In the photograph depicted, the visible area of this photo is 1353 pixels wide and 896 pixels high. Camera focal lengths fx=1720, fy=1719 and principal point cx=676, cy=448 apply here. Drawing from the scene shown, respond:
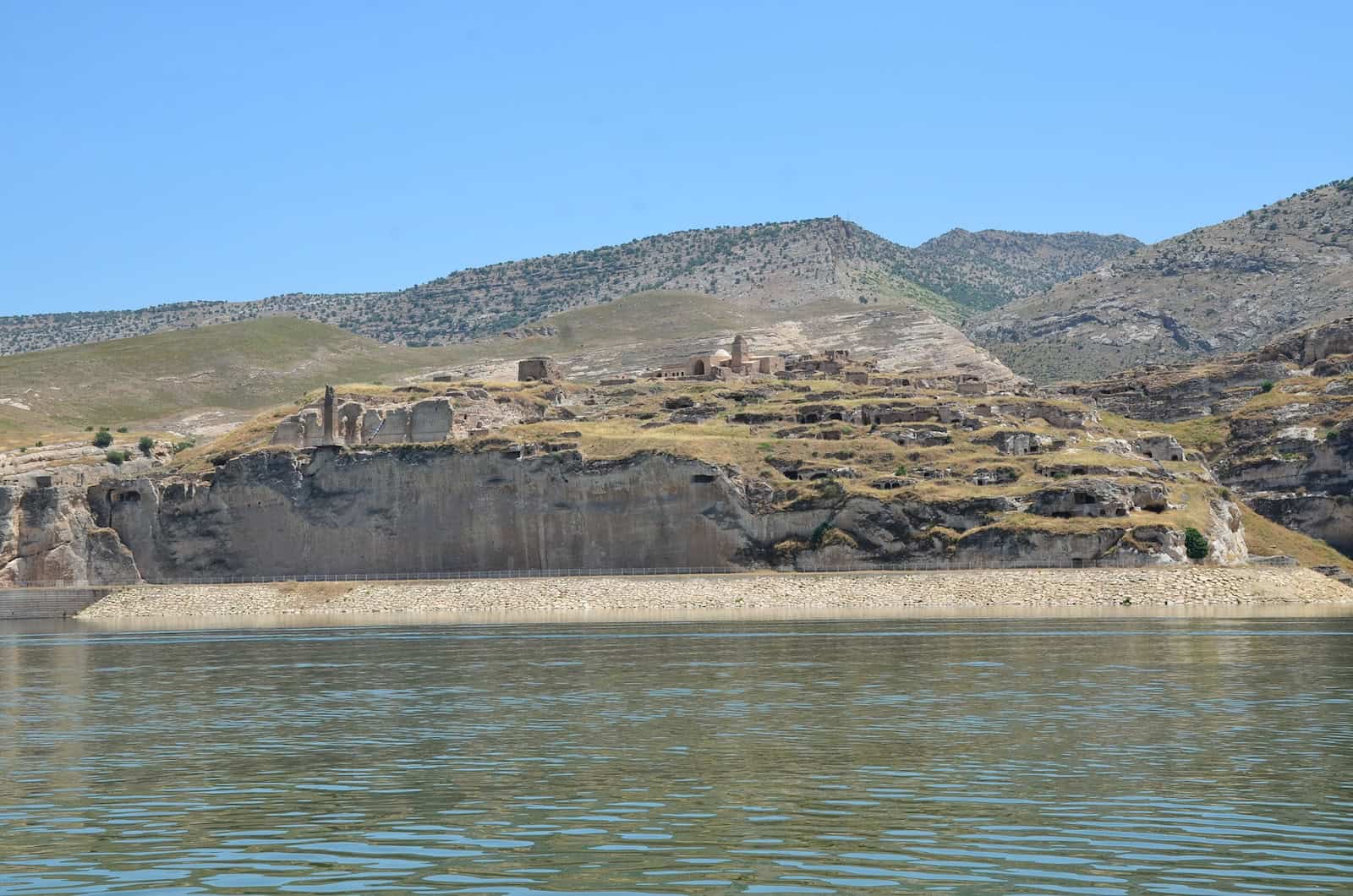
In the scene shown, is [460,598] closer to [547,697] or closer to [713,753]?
[547,697]

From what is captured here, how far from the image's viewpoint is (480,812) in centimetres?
2567

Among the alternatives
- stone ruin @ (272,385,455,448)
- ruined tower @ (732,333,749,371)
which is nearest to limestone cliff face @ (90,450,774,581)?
stone ruin @ (272,385,455,448)

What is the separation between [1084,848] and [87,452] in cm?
15292

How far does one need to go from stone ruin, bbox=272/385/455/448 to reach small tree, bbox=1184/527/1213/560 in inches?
2172

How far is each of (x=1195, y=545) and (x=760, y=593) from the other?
80.2ft

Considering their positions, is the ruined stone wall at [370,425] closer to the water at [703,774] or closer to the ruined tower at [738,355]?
the ruined tower at [738,355]

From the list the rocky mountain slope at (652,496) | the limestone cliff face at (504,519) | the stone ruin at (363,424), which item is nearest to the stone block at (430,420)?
the stone ruin at (363,424)

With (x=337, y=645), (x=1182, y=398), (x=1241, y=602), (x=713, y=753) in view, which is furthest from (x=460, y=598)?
(x=1182, y=398)

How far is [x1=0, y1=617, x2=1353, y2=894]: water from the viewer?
21016mm

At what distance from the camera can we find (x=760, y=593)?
94938 millimetres

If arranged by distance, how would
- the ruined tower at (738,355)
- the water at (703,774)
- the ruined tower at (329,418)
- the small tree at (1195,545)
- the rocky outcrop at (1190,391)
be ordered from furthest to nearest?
the rocky outcrop at (1190,391), the ruined tower at (738,355), the ruined tower at (329,418), the small tree at (1195,545), the water at (703,774)

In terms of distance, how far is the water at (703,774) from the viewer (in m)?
21.0

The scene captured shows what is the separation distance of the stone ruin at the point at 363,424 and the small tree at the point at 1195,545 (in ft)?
181

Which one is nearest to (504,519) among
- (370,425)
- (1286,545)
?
(370,425)
